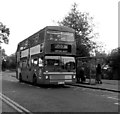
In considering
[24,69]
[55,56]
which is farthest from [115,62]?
[55,56]

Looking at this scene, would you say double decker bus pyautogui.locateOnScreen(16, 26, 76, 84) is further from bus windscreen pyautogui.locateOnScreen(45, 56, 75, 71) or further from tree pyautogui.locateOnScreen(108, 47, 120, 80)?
tree pyautogui.locateOnScreen(108, 47, 120, 80)

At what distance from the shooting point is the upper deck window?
21.1 m

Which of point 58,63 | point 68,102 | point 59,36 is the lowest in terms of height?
point 68,102

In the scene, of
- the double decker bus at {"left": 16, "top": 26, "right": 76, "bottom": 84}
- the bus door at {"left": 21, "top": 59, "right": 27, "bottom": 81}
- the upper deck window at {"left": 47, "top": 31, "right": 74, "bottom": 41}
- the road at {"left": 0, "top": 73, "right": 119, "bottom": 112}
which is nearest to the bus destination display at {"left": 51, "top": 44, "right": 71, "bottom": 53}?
the double decker bus at {"left": 16, "top": 26, "right": 76, "bottom": 84}

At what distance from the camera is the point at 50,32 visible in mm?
21250

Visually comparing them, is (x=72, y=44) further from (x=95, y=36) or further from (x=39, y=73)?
(x=95, y=36)

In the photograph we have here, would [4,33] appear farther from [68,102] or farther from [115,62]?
[68,102]

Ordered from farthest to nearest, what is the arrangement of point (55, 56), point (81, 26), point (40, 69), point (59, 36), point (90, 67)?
1. point (81, 26)
2. point (90, 67)
3. point (40, 69)
4. point (59, 36)
5. point (55, 56)

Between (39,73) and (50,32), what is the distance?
10.5ft

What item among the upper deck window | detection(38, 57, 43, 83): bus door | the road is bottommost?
the road

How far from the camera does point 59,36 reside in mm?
21469

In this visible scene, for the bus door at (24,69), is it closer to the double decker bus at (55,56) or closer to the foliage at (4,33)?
the double decker bus at (55,56)

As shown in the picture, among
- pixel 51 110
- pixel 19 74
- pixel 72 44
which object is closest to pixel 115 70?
pixel 19 74

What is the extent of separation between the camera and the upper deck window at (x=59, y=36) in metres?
21.1
